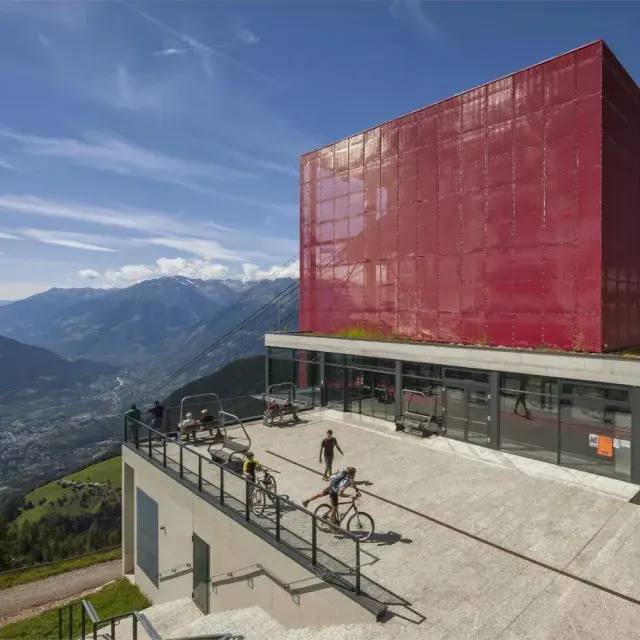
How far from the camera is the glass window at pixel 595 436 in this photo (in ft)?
44.7

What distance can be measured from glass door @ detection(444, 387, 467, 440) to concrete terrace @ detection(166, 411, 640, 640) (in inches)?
36.1

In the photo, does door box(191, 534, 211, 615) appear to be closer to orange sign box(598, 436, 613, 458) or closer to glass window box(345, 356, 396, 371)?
glass window box(345, 356, 396, 371)

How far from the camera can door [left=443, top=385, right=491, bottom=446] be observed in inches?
672

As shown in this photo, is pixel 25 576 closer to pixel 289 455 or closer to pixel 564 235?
pixel 289 455

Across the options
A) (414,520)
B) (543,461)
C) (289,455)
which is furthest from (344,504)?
(543,461)

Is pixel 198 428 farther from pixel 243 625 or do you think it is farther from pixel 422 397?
pixel 422 397

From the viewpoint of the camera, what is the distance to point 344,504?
11328 millimetres

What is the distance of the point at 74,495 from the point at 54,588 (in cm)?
9948

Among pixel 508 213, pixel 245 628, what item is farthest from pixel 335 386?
pixel 245 628

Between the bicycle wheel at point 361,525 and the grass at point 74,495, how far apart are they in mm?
118551

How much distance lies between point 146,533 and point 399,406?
11256mm

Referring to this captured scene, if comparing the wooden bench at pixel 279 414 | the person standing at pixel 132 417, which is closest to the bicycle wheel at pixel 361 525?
the person standing at pixel 132 417

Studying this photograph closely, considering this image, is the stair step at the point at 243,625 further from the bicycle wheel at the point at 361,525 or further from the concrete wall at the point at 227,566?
the bicycle wheel at the point at 361,525

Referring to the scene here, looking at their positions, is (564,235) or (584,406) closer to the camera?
(584,406)
